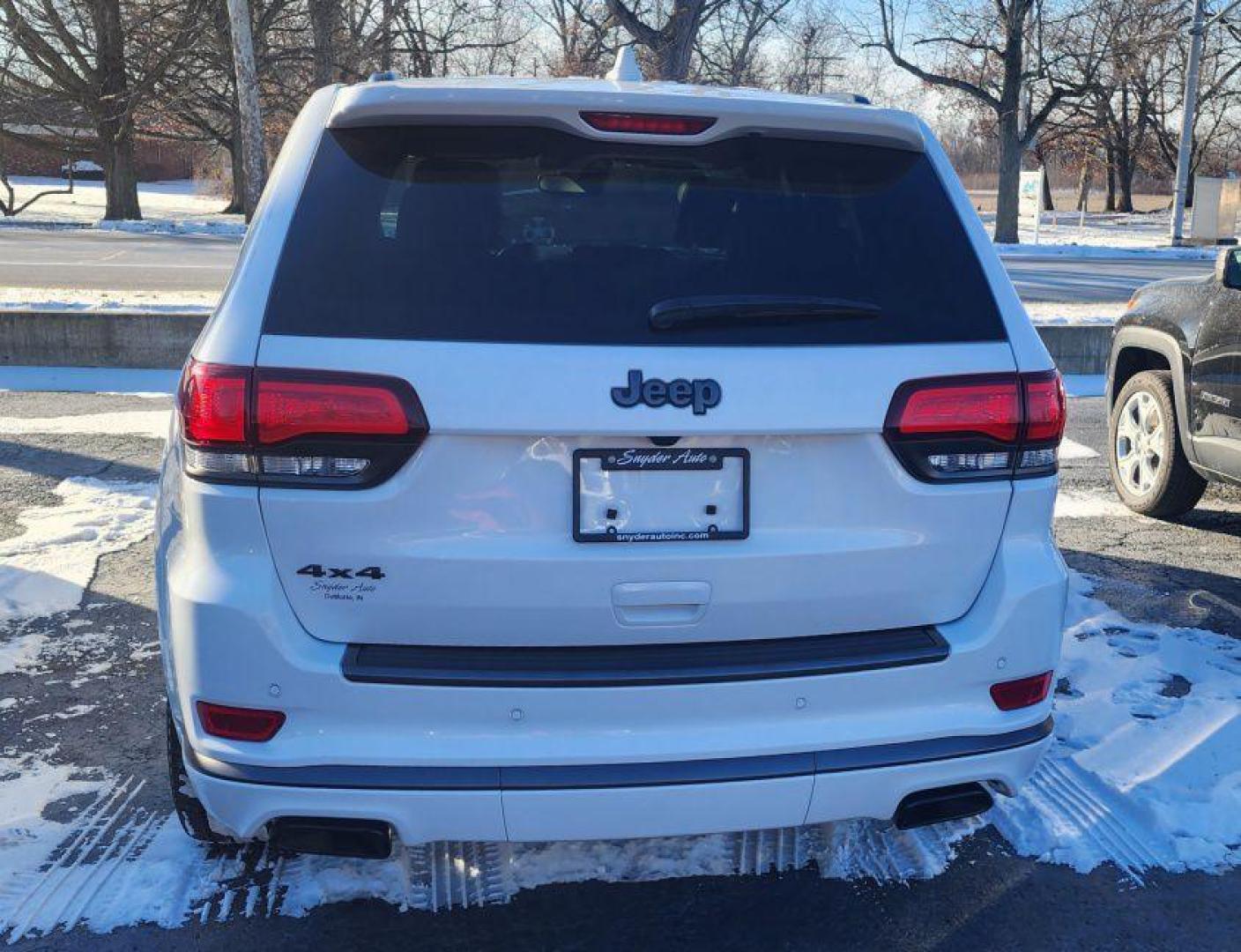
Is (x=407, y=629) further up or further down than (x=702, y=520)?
further down

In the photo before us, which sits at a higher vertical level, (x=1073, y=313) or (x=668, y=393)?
(x=668, y=393)

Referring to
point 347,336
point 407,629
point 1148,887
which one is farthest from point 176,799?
point 1148,887

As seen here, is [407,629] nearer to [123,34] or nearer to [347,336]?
[347,336]

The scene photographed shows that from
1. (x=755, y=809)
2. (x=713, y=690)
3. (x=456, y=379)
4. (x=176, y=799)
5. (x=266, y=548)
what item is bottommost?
(x=176, y=799)

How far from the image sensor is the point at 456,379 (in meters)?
2.29

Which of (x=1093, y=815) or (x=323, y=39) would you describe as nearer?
(x=1093, y=815)

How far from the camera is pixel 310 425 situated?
2.30 m

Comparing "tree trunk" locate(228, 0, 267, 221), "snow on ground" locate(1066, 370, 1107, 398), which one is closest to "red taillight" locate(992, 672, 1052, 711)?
"snow on ground" locate(1066, 370, 1107, 398)

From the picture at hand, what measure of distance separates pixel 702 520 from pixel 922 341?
608 mm

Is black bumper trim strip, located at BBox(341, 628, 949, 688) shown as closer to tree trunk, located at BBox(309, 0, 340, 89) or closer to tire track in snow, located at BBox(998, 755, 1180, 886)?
tire track in snow, located at BBox(998, 755, 1180, 886)

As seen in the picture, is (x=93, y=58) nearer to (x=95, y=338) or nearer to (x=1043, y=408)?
(x=95, y=338)

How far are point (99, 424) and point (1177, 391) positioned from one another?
21.9 ft

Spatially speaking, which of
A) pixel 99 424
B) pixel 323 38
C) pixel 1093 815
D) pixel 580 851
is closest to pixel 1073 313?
pixel 99 424

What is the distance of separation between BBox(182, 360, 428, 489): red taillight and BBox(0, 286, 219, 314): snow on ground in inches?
336
